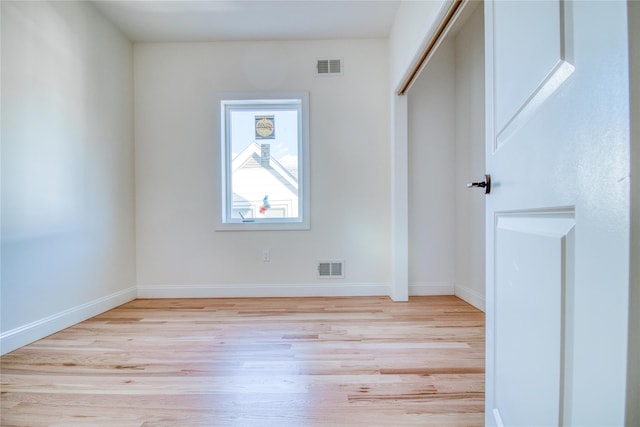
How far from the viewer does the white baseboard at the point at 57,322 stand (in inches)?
73.4

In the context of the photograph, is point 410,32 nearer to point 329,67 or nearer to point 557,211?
point 329,67

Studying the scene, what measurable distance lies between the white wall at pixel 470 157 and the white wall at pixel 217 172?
2.32ft

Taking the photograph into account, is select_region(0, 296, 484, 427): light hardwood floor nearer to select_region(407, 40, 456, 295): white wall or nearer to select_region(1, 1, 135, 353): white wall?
select_region(1, 1, 135, 353): white wall

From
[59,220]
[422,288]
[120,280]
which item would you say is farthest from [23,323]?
[422,288]

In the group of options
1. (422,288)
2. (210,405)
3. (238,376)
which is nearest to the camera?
(210,405)

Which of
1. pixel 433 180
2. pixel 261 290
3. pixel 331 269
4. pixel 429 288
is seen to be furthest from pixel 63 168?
pixel 429 288

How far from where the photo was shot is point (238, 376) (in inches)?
60.8

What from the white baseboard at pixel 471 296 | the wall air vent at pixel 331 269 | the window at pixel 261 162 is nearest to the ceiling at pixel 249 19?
the window at pixel 261 162

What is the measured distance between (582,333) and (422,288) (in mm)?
2597

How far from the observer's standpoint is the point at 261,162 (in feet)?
10.5

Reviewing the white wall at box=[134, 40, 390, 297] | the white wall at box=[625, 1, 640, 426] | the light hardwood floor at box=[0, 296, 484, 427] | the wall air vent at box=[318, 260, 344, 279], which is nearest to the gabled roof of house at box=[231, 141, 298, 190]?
the white wall at box=[134, 40, 390, 297]

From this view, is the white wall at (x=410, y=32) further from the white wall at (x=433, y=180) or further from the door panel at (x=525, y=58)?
the door panel at (x=525, y=58)

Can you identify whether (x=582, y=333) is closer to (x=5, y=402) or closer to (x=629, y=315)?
(x=629, y=315)

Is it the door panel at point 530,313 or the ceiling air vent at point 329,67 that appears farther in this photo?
the ceiling air vent at point 329,67
